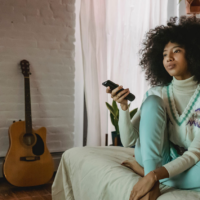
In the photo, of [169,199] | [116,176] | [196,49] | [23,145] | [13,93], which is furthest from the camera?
[13,93]

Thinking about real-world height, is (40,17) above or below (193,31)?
above

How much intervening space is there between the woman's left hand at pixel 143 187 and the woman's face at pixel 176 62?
0.53 meters

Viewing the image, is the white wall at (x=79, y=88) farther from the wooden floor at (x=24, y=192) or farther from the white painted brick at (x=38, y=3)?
the wooden floor at (x=24, y=192)

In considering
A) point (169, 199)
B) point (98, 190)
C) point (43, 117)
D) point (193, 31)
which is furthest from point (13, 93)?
point (169, 199)

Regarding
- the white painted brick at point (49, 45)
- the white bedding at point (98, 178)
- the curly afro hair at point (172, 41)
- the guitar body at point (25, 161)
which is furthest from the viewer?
the white painted brick at point (49, 45)

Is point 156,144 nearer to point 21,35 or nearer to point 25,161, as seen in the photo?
point 25,161

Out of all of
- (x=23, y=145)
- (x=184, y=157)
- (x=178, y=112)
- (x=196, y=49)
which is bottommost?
(x=23, y=145)

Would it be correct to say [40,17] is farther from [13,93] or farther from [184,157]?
→ [184,157]

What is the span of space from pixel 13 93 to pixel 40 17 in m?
0.73

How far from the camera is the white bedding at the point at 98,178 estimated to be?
3.48 feet

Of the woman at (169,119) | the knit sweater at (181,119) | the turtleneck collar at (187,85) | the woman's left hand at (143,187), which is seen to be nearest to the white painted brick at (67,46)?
the woman at (169,119)

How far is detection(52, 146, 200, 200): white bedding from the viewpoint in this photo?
3.48 ft

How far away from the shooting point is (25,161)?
2.19 m

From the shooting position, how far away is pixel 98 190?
1.21m
